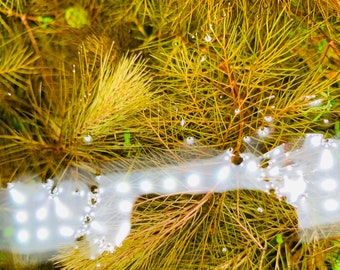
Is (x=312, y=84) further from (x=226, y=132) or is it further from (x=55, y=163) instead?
(x=55, y=163)

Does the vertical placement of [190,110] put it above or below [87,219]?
above

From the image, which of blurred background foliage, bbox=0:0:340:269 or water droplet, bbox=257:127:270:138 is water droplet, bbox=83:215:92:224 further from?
water droplet, bbox=257:127:270:138

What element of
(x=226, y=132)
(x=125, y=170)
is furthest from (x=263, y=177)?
(x=125, y=170)

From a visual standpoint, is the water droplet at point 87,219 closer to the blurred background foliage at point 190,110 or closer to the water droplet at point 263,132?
the blurred background foliage at point 190,110

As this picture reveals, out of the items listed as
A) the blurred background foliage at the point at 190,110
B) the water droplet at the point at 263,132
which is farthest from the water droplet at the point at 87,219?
the water droplet at the point at 263,132

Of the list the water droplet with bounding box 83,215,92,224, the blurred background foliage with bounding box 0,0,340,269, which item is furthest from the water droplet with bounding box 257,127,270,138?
the water droplet with bounding box 83,215,92,224

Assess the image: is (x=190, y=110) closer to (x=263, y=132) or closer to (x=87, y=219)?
(x=263, y=132)

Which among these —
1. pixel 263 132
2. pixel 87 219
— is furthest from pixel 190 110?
pixel 87 219

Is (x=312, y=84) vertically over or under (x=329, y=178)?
over
